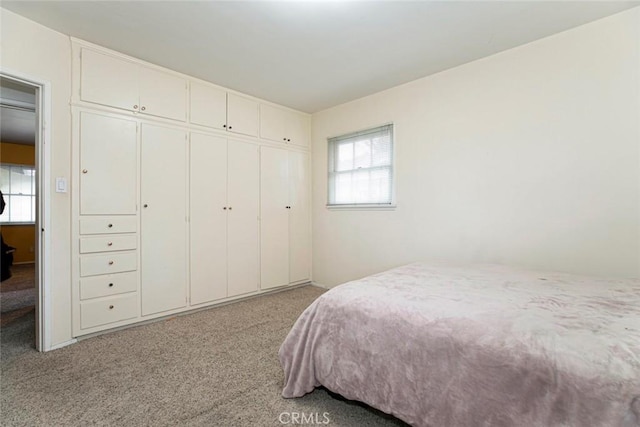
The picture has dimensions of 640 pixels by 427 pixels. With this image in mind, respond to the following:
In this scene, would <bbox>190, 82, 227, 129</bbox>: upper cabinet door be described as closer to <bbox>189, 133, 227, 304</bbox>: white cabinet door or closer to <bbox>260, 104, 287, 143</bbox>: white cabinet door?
<bbox>189, 133, 227, 304</bbox>: white cabinet door

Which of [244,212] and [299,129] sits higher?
[299,129]

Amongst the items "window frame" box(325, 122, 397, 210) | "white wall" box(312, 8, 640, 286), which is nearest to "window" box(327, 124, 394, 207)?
"window frame" box(325, 122, 397, 210)

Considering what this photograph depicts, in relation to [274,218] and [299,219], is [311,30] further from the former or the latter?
[299,219]

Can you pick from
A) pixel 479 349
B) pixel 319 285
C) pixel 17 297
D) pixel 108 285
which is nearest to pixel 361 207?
pixel 319 285

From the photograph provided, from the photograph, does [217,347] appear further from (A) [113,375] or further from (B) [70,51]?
(B) [70,51]

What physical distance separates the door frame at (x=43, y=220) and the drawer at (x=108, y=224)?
0.76 ft

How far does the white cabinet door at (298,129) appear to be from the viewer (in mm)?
3973

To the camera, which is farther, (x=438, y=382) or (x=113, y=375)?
(x=113, y=375)

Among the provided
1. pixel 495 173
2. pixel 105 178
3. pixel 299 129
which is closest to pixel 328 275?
pixel 299 129

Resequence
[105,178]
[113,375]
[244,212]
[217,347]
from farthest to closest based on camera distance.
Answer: [244,212] → [105,178] → [217,347] → [113,375]

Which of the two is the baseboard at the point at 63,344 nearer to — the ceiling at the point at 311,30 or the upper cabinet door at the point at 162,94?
the upper cabinet door at the point at 162,94

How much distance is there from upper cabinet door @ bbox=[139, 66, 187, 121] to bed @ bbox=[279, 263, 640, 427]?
7.99 ft

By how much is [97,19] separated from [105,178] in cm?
119

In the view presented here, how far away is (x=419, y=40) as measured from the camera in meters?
Answer: 2.33
